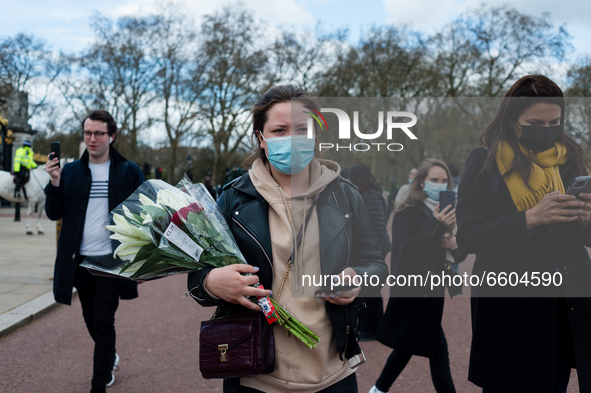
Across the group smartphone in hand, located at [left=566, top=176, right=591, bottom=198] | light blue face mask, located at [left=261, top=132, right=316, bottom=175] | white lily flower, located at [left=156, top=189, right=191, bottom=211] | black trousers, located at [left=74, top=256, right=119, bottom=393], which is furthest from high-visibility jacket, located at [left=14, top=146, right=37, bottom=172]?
smartphone in hand, located at [left=566, top=176, right=591, bottom=198]

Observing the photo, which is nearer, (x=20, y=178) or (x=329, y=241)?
(x=329, y=241)

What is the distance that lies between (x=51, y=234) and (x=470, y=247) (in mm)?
13817

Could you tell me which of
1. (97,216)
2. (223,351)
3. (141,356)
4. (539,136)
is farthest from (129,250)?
(141,356)

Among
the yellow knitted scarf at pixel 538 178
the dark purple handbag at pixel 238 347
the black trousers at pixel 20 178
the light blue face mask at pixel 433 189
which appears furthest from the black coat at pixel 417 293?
the black trousers at pixel 20 178

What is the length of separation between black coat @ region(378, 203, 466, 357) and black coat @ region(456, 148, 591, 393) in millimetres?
885

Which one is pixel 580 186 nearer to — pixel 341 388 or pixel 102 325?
pixel 341 388

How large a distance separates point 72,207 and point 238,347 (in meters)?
2.40

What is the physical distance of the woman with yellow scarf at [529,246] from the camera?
2.01 metres

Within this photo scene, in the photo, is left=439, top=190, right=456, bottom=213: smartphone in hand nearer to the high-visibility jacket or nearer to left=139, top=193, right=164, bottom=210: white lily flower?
left=139, top=193, right=164, bottom=210: white lily flower

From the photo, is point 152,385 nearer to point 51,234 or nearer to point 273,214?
point 273,214

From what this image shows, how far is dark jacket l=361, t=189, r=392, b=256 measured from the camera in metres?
4.70

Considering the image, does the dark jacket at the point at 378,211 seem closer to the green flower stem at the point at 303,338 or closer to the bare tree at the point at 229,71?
the green flower stem at the point at 303,338

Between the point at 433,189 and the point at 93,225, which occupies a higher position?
the point at 433,189

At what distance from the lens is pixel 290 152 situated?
6.50ft
